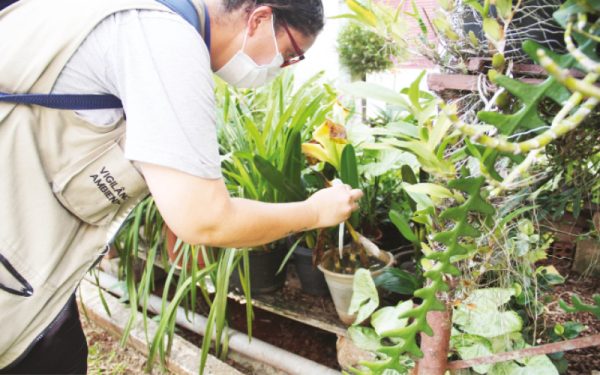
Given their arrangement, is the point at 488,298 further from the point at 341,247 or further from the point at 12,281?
the point at 12,281

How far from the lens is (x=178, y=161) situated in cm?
64

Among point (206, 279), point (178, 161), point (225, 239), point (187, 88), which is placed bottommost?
point (206, 279)

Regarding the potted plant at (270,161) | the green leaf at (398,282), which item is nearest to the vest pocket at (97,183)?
the potted plant at (270,161)

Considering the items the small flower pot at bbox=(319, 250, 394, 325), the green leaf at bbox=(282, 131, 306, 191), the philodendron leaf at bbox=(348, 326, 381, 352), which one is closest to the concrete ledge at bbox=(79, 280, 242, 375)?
the small flower pot at bbox=(319, 250, 394, 325)

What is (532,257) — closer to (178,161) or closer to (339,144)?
(339,144)

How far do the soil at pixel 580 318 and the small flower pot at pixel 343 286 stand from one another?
0.44 metres

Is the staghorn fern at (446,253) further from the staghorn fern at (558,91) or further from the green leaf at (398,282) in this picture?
the green leaf at (398,282)

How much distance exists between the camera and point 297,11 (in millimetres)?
886

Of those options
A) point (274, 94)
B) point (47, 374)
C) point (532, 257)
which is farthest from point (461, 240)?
point (274, 94)

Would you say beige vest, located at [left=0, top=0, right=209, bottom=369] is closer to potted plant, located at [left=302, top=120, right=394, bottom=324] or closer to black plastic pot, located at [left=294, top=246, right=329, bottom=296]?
potted plant, located at [left=302, top=120, right=394, bottom=324]

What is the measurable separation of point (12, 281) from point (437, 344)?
0.79 meters

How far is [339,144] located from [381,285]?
390mm

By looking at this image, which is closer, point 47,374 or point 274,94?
point 47,374

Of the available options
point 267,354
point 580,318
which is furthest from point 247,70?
point 580,318
